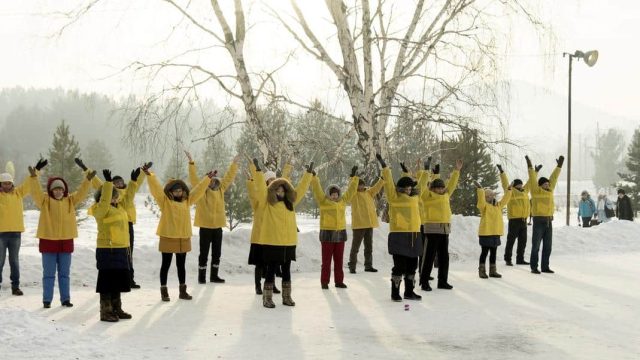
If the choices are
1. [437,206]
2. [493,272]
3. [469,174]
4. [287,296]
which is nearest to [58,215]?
[287,296]

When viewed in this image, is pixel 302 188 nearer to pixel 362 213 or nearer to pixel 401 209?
pixel 401 209

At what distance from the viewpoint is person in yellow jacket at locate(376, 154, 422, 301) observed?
9.29 metres

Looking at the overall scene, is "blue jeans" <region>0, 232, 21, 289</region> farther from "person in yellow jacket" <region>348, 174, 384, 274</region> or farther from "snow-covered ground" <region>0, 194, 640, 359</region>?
"person in yellow jacket" <region>348, 174, 384, 274</region>

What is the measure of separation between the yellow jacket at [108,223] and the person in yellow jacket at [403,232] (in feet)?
11.8

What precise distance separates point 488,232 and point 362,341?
6054 mm

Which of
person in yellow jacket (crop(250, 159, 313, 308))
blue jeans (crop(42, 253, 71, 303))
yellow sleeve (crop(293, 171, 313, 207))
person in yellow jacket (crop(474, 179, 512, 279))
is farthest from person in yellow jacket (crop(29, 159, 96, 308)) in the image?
person in yellow jacket (crop(474, 179, 512, 279))

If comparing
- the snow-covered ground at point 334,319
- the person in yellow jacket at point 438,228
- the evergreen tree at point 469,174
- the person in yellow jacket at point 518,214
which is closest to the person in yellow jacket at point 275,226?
the snow-covered ground at point 334,319

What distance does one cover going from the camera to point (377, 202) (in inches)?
631

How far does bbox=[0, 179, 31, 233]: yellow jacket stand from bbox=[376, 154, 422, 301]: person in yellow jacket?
537 cm

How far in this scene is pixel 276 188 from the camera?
8.83 metres

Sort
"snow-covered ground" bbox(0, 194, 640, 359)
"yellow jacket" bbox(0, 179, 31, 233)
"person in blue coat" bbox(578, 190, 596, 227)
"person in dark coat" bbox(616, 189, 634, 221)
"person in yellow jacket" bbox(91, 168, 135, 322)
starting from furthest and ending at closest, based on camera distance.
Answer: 1. "person in blue coat" bbox(578, 190, 596, 227)
2. "person in dark coat" bbox(616, 189, 634, 221)
3. "yellow jacket" bbox(0, 179, 31, 233)
4. "person in yellow jacket" bbox(91, 168, 135, 322)
5. "snow-covered ground" bbox(0, 194, 640, 359)

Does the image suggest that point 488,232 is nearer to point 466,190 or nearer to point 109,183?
point 109,183

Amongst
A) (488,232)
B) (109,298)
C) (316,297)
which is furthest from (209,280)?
(488,232)

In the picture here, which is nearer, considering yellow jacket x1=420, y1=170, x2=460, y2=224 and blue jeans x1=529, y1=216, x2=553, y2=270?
yellow jacket x1=420, y1=170, x2=460, y2=224
